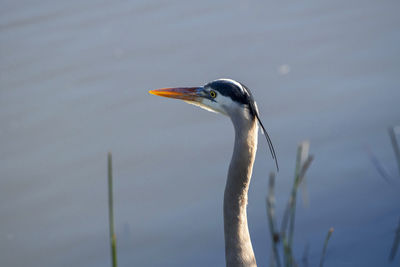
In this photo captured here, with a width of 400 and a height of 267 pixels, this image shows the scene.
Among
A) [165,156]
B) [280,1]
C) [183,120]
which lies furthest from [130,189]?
[280,1]

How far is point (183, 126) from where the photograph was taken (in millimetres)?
5094

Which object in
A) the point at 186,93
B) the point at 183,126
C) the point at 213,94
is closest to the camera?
the point at 213,94

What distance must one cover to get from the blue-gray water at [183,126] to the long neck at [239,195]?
3.73 ft

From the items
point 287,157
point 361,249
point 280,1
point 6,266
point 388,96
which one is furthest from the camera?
point 280,1

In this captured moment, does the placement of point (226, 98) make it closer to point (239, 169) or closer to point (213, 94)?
point (213, 94)

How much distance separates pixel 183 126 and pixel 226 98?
2263 mm

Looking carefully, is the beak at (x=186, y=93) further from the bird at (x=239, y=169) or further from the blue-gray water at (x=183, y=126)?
the blue-gray water at (x=183, y=126)

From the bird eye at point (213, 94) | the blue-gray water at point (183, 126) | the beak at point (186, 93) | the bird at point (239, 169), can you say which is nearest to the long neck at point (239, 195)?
the bird at point (239, 169)

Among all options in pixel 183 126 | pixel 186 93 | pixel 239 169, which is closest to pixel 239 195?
pixel 239 169

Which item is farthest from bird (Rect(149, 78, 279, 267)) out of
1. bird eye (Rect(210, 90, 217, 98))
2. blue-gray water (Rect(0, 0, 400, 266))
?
blue-gray water (Rect(0, 0, 400, 266))

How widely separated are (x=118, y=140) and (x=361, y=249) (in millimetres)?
2371

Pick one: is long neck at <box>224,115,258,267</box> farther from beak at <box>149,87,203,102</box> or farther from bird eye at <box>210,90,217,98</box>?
beak at <box>149,87,203,102</box>

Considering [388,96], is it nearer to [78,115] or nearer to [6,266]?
[78,115]

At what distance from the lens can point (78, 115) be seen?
5578mm
